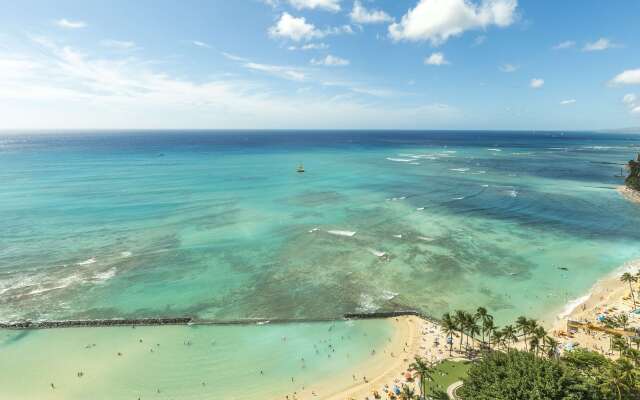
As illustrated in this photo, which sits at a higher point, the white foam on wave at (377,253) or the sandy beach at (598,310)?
the white foam on wave at (377,253)

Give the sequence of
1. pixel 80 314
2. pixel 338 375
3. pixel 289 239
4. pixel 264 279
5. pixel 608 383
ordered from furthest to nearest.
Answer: pixel 289 239 < pixel 264 279 < pixel 80 314 < pixel 338 375 < pixel 608 383

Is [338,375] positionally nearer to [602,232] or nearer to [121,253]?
[121,253]

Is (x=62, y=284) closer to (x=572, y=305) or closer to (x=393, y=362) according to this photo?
(x=393, y=362)

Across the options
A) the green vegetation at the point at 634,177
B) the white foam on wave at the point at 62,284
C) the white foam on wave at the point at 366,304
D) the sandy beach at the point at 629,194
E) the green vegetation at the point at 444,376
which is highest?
the green vegetation at the point at 634,177

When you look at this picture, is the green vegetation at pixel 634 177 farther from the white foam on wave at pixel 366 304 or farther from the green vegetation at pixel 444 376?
the green vegetation at pixel 444 376

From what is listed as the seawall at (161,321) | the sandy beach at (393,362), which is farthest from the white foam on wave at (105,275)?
the sandy beach at (393,362)

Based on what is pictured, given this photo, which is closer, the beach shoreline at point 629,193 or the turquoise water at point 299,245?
the turquoise water at point 299,245

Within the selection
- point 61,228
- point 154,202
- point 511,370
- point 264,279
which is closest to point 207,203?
point 154,202
